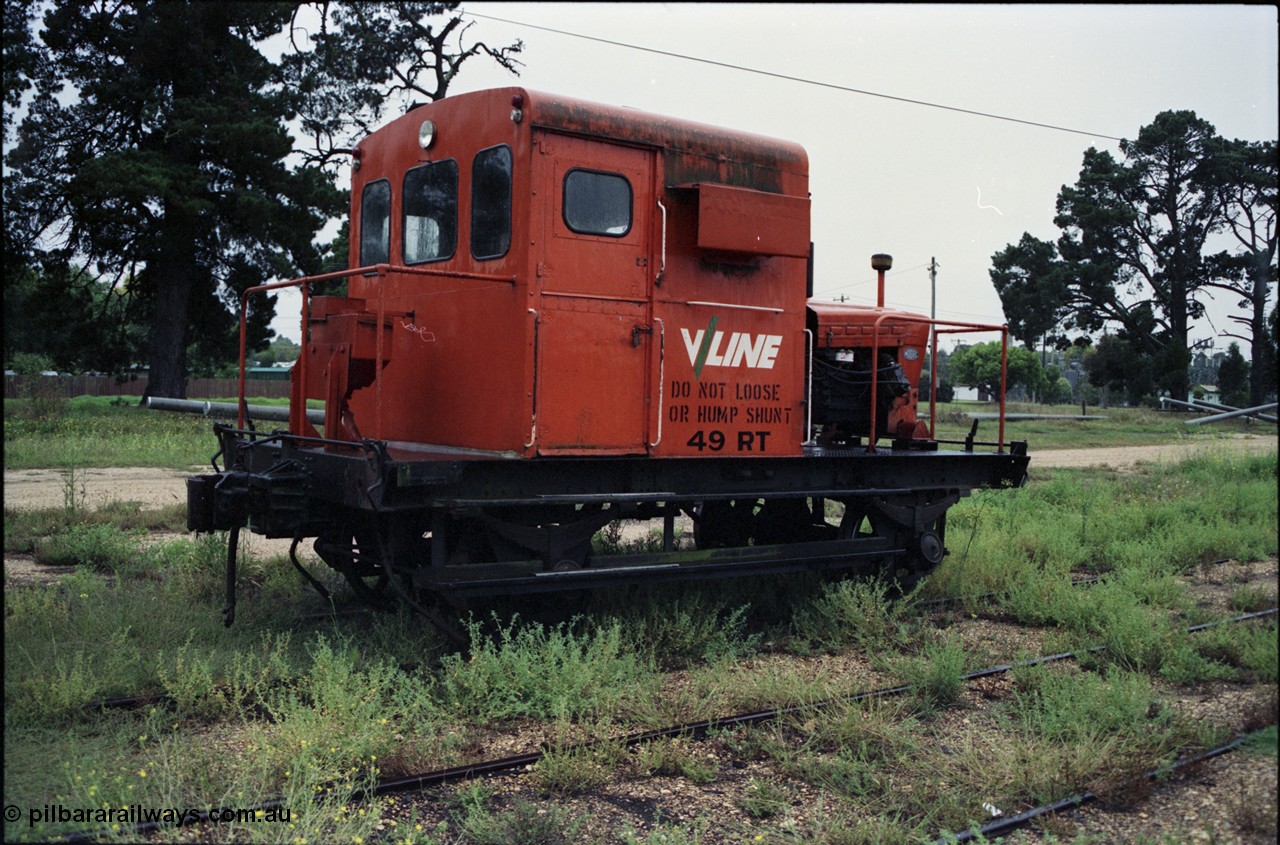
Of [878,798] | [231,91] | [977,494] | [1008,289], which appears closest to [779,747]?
[878,798]

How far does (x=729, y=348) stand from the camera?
7430 mm

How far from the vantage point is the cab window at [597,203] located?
6711 millimetres

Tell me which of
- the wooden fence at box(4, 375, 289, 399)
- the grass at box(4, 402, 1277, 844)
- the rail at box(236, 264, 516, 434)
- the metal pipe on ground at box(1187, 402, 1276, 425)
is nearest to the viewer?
the metal pipe on ground at box(1187, 402, 1276, 425)

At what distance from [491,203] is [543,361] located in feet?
4.03

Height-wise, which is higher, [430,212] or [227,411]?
[430,212]

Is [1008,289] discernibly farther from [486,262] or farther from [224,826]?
[224,826]

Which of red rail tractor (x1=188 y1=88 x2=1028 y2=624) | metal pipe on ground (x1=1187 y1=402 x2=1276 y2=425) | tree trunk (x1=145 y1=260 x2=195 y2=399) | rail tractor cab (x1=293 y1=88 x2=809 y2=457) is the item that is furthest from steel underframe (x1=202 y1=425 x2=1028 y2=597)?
tree trunk (x1=145 y1=260 x2=195 y2=399)

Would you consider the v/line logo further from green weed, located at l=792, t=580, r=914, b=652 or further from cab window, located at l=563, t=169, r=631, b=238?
green weed, located at l=792, t=580, r=914, b=652

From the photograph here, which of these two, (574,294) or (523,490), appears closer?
(523,490)
